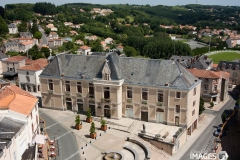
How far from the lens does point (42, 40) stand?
149m

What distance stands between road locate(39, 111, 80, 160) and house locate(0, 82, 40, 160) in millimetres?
4262

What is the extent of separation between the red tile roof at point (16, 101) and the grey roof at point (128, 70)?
48.4 feet

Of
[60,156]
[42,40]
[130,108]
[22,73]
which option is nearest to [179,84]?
[130,108]

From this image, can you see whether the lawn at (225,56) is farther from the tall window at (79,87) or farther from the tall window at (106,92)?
the tall window at (79,87)

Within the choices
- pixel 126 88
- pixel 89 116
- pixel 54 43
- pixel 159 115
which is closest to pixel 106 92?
pixel 126 88

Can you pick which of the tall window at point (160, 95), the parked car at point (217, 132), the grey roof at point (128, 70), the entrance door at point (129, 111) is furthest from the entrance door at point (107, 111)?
the parked car at point (217, 132)

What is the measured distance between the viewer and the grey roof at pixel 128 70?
50656 mm

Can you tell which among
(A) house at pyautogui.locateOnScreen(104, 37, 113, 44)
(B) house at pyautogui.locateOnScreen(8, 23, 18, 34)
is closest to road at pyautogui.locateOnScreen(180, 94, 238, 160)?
(A) house at pyautogui.locateOnScreen(104, 37, 113, 44)

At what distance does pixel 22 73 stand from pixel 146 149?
42020mm

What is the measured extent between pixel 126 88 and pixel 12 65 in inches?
1744

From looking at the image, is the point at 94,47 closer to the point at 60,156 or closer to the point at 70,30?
the point at 70,30

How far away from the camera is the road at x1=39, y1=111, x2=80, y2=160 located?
42.0m

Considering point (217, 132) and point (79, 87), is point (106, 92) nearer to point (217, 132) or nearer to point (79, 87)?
point (79, 87)

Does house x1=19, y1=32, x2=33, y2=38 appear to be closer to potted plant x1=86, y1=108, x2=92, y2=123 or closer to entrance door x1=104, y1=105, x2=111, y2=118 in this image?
entrance door x1=104, y1=105, x2=111, y2=118
